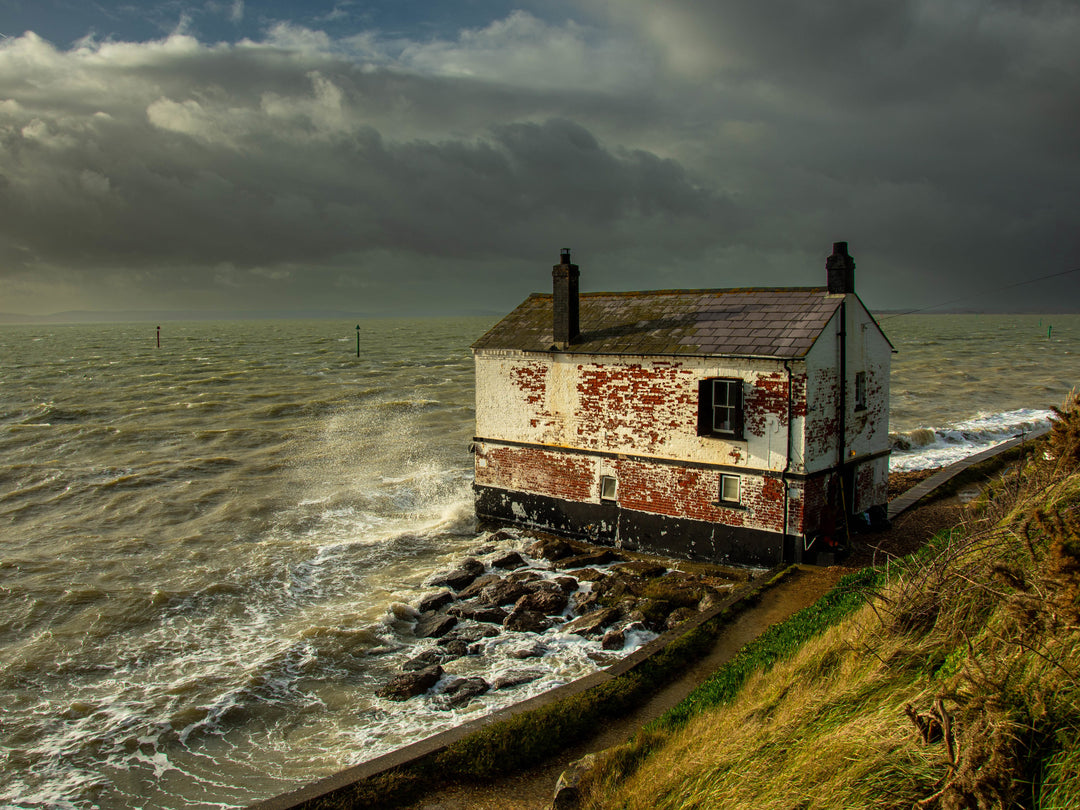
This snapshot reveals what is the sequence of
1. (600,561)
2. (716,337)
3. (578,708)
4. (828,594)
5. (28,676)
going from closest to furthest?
1. (578,708)
2. (828,594)
3. (28,676)
4. (716,337)
5. (600,561)

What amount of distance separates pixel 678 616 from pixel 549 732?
5872mm

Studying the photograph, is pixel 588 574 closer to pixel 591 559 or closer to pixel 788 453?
pixel 591 559

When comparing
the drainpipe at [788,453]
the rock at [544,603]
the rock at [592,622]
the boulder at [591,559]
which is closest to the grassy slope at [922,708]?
the rock at [592,622]

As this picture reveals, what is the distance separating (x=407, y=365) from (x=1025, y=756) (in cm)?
8129

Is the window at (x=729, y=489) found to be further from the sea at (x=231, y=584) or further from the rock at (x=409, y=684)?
the rock at (x=409, y=684)

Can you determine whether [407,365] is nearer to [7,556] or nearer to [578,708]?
[7,556]

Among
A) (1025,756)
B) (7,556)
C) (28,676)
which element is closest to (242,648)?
(28,676)

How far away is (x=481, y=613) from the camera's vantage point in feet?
53.5

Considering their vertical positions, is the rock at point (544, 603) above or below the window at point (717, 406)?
below

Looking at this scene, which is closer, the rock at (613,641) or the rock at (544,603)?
the rock at (613,641)

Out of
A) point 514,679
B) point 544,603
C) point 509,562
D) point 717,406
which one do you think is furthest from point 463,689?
point 717,406

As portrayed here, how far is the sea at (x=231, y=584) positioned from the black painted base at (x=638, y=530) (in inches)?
41.9

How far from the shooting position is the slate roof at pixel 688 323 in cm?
1728

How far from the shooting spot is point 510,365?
2192 centimetres
